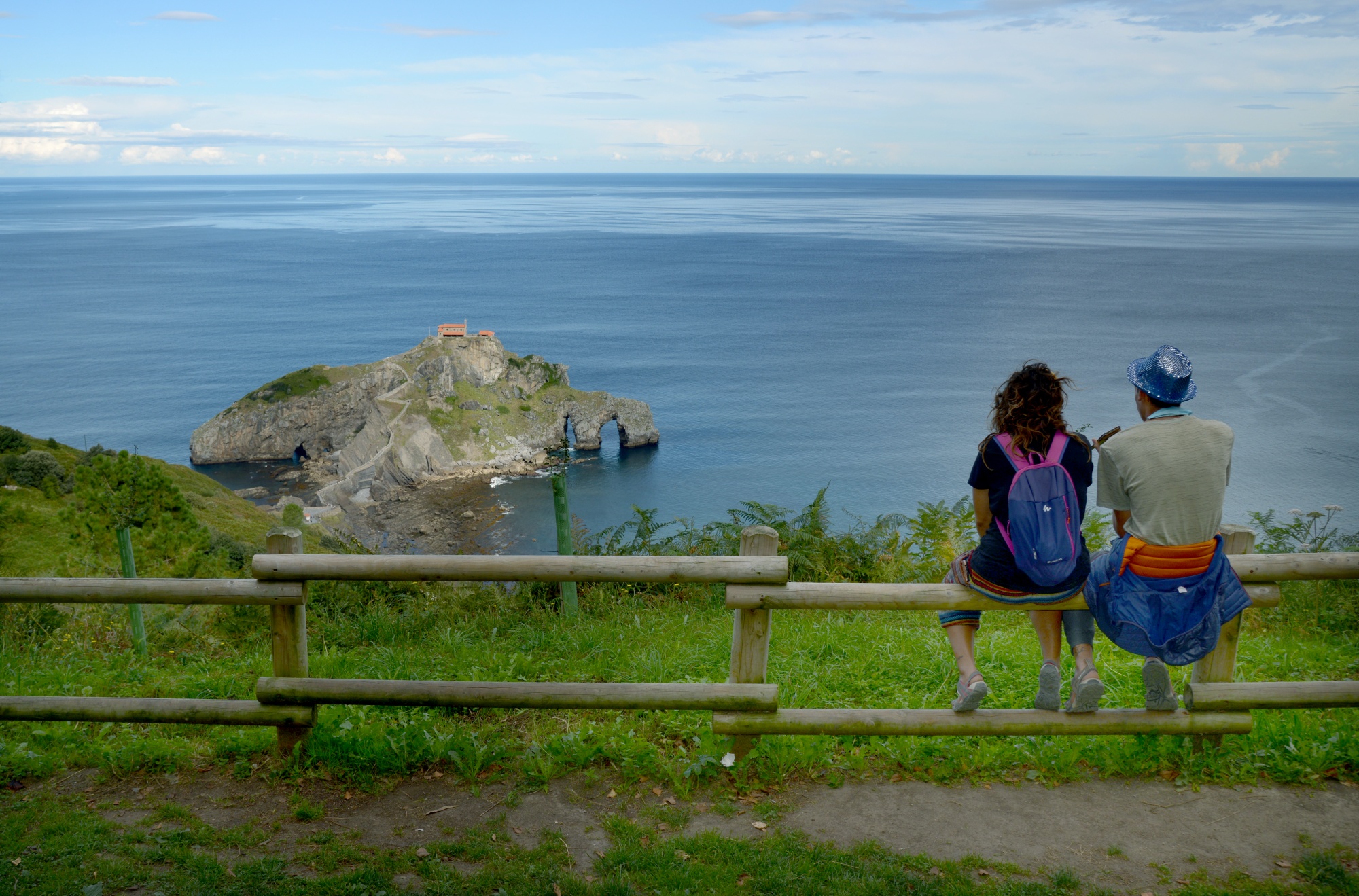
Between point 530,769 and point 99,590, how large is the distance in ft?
8.66

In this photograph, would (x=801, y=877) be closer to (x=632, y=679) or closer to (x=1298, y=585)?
(x=632, y=679)

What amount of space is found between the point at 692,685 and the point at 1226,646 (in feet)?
9.84

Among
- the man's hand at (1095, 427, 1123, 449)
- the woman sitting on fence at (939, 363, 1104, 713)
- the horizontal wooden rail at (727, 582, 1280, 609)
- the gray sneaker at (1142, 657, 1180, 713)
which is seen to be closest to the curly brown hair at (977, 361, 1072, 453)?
the woman sitting on fence at (939, 363, 1104, 713)

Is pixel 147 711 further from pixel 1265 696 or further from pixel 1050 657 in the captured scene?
pixel 1265 696

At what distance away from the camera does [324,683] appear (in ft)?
17.1

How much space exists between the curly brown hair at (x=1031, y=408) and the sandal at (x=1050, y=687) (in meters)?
1.32

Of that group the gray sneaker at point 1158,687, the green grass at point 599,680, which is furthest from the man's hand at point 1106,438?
the green grass at point 599,680

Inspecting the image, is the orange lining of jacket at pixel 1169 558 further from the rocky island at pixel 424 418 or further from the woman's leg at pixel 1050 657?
the rocky island at pixel 424 418

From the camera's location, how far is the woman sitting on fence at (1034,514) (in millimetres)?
4535

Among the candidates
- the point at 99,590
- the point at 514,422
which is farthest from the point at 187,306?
the point at 99,590

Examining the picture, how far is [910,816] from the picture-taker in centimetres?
482

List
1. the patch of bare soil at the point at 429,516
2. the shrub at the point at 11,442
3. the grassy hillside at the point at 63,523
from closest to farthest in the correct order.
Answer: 1. the grassy hillside at the point at 63,523
2. the shrub at the point at 11,442
3. the patch of bare soil at the point at 429,516

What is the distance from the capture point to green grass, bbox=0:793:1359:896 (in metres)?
4.17

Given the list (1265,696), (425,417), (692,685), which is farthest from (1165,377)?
(425,417)
